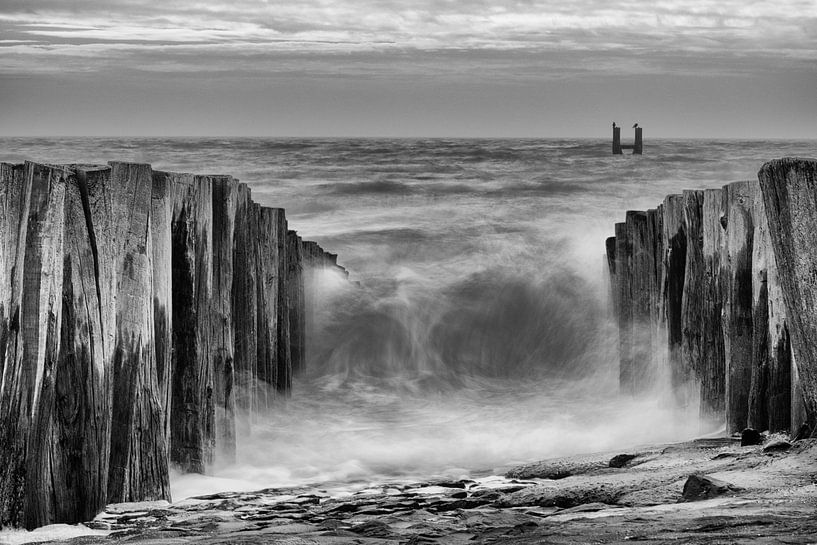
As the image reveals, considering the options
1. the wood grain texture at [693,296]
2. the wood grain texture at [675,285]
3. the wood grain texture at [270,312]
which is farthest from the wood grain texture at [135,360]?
the wood grain texture at [675,285]

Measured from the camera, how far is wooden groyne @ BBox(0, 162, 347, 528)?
421cm

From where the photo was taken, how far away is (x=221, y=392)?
6531 millimetres

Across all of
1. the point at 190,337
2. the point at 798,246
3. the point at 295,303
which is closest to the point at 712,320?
the point at 798,246

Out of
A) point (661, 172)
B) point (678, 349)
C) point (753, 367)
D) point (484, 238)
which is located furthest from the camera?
point (661, 172)

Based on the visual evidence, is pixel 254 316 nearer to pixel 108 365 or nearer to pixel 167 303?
pixel 167 303

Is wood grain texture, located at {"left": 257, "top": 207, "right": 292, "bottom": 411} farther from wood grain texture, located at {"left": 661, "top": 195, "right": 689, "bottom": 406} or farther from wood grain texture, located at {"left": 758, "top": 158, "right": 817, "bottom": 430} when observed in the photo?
wood grain texture, located at {"left": 758, "top": 158, "right": 817, "bottom": 430}

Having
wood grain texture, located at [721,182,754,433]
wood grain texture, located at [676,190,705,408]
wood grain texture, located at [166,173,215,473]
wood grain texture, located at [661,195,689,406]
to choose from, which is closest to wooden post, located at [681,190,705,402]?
wood grain texture, located at [676,190,705,408]

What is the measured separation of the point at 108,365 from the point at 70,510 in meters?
0.61

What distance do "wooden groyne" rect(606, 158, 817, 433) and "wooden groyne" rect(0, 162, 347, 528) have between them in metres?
2.70

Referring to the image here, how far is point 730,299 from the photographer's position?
6.12 m

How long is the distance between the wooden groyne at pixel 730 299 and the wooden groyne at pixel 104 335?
2704 millimetres

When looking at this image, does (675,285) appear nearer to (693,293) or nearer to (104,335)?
(693,293)

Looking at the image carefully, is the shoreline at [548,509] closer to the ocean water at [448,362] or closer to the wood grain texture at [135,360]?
the wood grain texture at [135,360]

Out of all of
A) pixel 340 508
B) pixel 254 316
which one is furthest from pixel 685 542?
pixel 254 316
